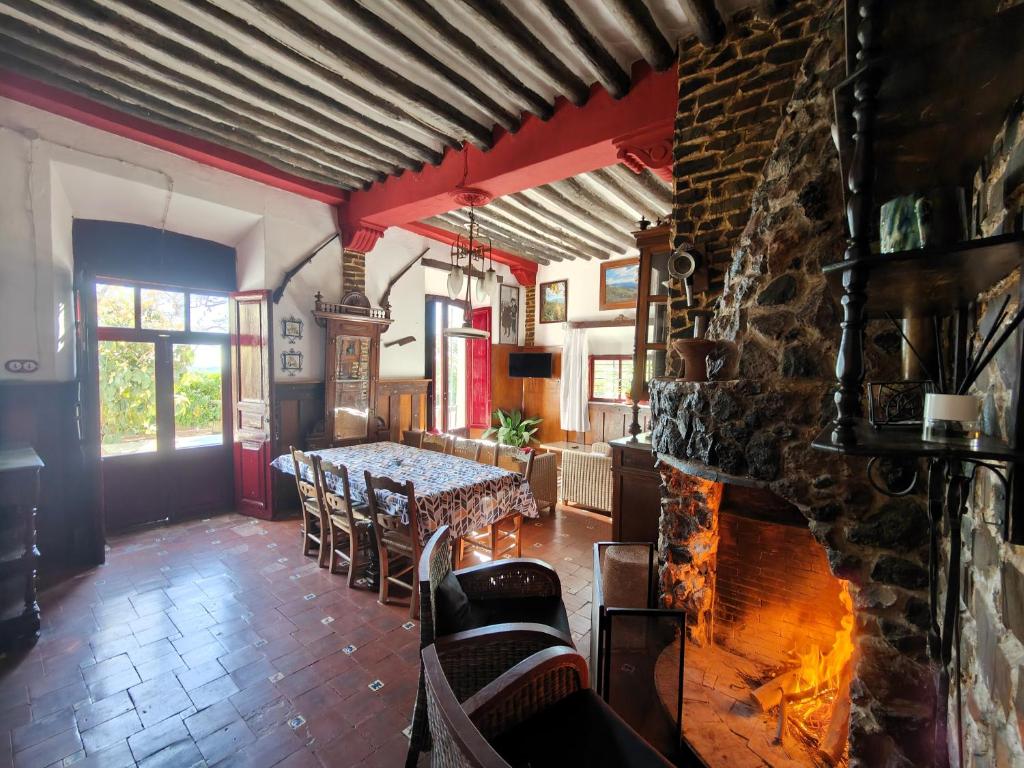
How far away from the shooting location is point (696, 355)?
1914mm

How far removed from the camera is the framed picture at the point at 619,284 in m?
6.38

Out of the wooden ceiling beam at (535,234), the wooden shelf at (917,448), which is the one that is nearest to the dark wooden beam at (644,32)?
the wooden shelf at (917,448)

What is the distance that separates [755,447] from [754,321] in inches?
19.6

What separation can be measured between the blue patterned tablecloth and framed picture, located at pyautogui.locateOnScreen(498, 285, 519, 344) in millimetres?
3532

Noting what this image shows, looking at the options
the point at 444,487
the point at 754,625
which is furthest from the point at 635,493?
the point at 444,487

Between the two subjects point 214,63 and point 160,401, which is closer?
point 214,63

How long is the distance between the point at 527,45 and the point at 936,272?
240cm

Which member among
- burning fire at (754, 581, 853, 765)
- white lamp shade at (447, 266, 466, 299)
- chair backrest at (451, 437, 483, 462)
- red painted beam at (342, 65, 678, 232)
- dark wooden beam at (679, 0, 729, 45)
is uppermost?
dark wooden beam at (679, 0, 729, 45)

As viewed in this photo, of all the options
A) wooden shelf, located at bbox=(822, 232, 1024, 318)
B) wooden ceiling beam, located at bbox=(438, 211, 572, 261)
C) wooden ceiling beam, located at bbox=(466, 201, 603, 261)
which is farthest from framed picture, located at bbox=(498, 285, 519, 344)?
wooden shelf, located at bbox=(822, 232, 1024, 318)

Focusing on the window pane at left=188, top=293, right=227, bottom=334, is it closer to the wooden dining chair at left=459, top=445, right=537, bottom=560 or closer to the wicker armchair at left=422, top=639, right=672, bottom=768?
the wooden dining chair at left=459, top=445, right=537, bottom=560

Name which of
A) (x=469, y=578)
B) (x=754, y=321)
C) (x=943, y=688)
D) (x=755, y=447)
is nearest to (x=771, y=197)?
(x=754, y=321)

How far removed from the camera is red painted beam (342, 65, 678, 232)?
2.70 m

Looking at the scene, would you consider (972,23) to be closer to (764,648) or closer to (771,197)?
(771,197)

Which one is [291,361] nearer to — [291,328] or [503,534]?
[291,328]
